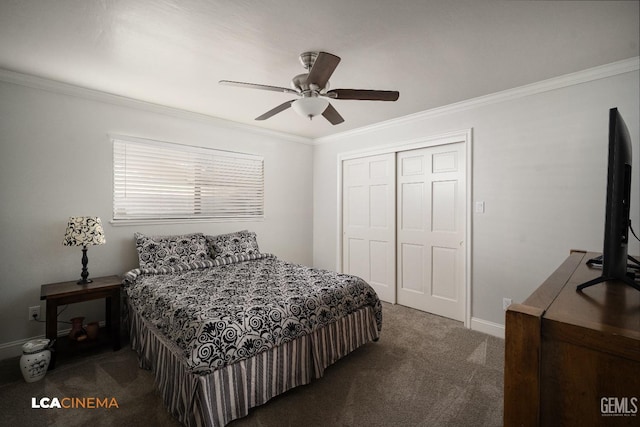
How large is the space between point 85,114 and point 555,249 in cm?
463

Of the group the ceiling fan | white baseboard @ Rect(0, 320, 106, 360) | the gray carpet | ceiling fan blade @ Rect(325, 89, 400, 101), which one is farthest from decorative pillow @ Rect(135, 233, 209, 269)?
ceiling fan blade @ Rect(325, 89, 400, 101)

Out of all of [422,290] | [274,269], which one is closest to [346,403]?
[274,269]

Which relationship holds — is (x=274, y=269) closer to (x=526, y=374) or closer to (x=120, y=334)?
(x=120, y=334)

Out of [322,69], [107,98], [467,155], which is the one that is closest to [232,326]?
[322,69]

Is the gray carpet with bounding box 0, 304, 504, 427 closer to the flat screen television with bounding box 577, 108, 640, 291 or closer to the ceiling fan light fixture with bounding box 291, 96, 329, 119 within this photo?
the flat screen television with bounding box 577, 108, 640, 291

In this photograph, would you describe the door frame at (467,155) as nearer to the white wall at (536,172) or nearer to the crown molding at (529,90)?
the white wall at (536,172)

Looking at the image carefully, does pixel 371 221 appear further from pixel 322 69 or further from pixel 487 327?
pixel 322 69

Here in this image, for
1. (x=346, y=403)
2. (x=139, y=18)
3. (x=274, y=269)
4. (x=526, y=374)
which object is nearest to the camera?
(x=526, y=374)

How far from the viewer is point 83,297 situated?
97.7 inches

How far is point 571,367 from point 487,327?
2607mm

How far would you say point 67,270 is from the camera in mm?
2783

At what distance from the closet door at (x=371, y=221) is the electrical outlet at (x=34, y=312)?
348cm

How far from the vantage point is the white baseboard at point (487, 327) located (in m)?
2.95

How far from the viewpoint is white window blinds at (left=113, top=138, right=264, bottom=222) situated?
3.15m
